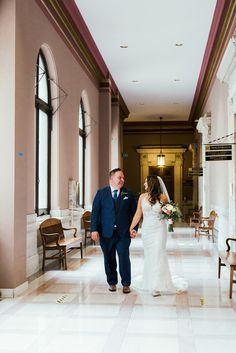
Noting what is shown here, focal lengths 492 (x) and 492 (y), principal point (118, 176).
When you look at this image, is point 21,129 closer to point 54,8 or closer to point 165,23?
point 54,8

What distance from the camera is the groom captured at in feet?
23.0

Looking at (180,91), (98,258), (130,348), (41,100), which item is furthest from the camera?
(180,91)

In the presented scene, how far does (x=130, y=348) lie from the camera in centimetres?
449

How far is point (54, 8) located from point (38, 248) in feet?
14.9

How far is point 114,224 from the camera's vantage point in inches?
276

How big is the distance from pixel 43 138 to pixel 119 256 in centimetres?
401

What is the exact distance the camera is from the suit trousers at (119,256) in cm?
698

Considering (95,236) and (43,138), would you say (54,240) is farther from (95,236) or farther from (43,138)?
(95,236)

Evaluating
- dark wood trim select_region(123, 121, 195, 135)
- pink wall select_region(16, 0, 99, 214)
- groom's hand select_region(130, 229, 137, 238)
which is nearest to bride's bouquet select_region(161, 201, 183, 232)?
groom's hand select_region(130, 229, 137, 238)

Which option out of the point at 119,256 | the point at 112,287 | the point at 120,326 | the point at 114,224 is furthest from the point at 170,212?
the point at 120,326

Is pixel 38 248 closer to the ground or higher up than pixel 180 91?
closer to the ground

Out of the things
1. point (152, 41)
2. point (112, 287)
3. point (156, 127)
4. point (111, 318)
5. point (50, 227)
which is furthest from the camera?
point (156, 127)

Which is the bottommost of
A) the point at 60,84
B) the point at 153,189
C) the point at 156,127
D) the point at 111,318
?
the point at 111,318

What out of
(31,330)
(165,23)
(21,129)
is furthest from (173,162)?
(31,330)
